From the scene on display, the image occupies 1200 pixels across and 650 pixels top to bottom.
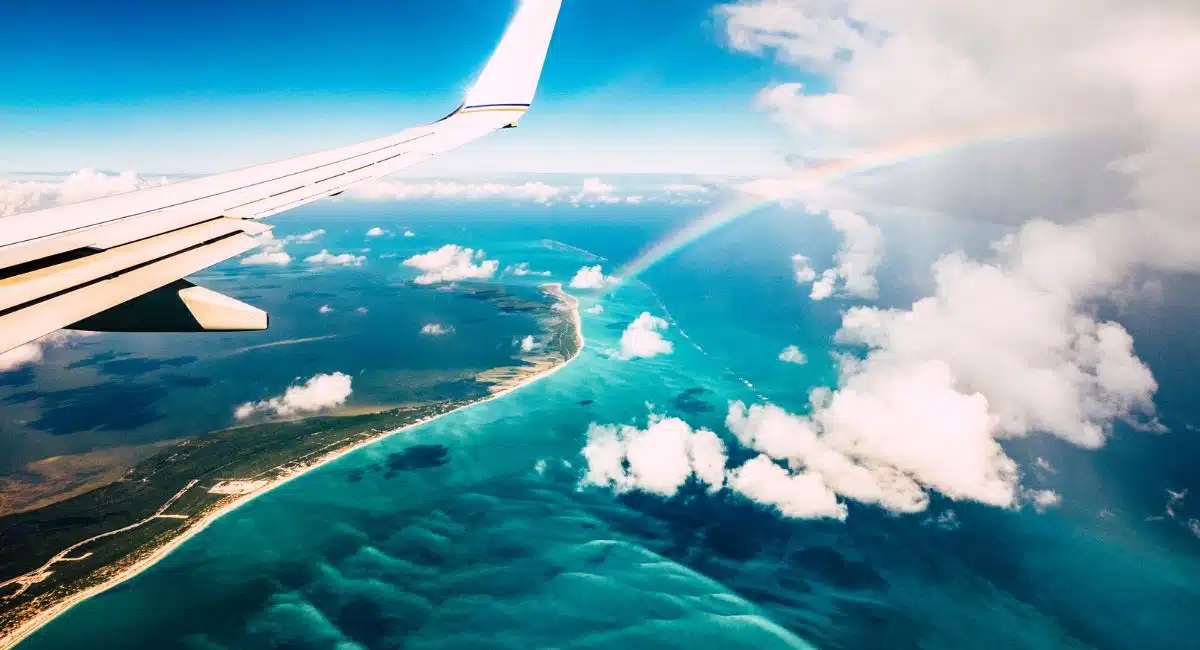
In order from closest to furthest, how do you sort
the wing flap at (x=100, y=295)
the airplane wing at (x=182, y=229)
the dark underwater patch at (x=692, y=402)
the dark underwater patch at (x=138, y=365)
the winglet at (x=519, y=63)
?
the wing flap at (x=100, y=295) → the airplane wing at (x=182, y=229) → the winglet at (x=519, y=63) → the dark underwater patch at (x=692, y=402) → the dark underwater patch at (x=138, y=365)

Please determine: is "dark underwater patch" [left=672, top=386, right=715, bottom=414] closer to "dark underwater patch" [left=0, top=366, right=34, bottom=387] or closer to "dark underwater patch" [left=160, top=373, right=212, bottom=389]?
"dark underwater patch" [left=160, top=373, right=212, bottom=389]

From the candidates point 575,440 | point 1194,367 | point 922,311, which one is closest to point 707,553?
point 575,440

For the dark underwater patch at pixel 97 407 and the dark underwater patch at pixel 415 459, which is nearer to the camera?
the dark underwater patch at pixel 415 459

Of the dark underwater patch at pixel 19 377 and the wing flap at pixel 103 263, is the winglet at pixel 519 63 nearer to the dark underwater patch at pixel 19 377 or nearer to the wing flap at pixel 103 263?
the wing flap at pixel 103 263

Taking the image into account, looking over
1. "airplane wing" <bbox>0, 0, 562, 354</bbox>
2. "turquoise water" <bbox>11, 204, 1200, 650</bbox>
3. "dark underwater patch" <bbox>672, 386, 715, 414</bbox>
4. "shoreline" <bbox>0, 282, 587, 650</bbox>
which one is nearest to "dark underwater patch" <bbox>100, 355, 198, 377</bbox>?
"shoreline" <bbox>0, 282, 587, 650</bbox>

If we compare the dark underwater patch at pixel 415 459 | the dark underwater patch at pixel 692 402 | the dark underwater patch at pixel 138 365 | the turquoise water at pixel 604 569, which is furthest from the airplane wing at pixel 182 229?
the dark underwater patch at pixel 138 365

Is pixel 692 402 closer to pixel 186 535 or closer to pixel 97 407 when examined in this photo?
pixel 186 535
